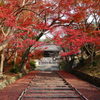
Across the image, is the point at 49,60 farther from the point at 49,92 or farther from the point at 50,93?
the point at 50,93

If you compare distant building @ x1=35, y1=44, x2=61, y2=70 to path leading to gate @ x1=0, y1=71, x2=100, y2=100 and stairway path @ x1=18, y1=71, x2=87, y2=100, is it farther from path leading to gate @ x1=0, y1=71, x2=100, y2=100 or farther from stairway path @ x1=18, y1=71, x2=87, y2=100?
stairway path @ x1=18, y1=71, x2=87, y2=100

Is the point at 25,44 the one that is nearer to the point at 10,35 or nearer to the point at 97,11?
the point at 97,11

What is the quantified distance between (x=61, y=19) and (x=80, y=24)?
3.94 m

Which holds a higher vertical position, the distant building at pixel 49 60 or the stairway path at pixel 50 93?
the distant building at pixel 49 60

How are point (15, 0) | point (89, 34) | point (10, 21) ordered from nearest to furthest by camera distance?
point (10, 21)
point (15, 0)
point (89, 34)

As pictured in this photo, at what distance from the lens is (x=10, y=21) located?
14703 mm

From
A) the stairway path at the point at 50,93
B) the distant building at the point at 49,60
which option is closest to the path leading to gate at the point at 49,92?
the stairway path at the point at 50,93

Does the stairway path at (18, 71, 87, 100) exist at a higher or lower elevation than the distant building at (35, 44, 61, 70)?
lower

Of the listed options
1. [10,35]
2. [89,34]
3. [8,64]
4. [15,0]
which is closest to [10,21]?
[10,35]

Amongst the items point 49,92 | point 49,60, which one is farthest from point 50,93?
point 49,60

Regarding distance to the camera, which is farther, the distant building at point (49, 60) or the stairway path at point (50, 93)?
the distant building at point (49, 60)

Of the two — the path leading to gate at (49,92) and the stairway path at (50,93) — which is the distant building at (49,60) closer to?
the path leading to gate at (49,92)

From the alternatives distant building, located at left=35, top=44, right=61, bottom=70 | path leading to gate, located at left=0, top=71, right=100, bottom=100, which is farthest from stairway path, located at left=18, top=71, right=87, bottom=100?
distant building, located at left=35, top=44, right=61, bottom=70

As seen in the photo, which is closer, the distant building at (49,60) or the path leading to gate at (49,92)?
the path leading to gate at (49,92)
